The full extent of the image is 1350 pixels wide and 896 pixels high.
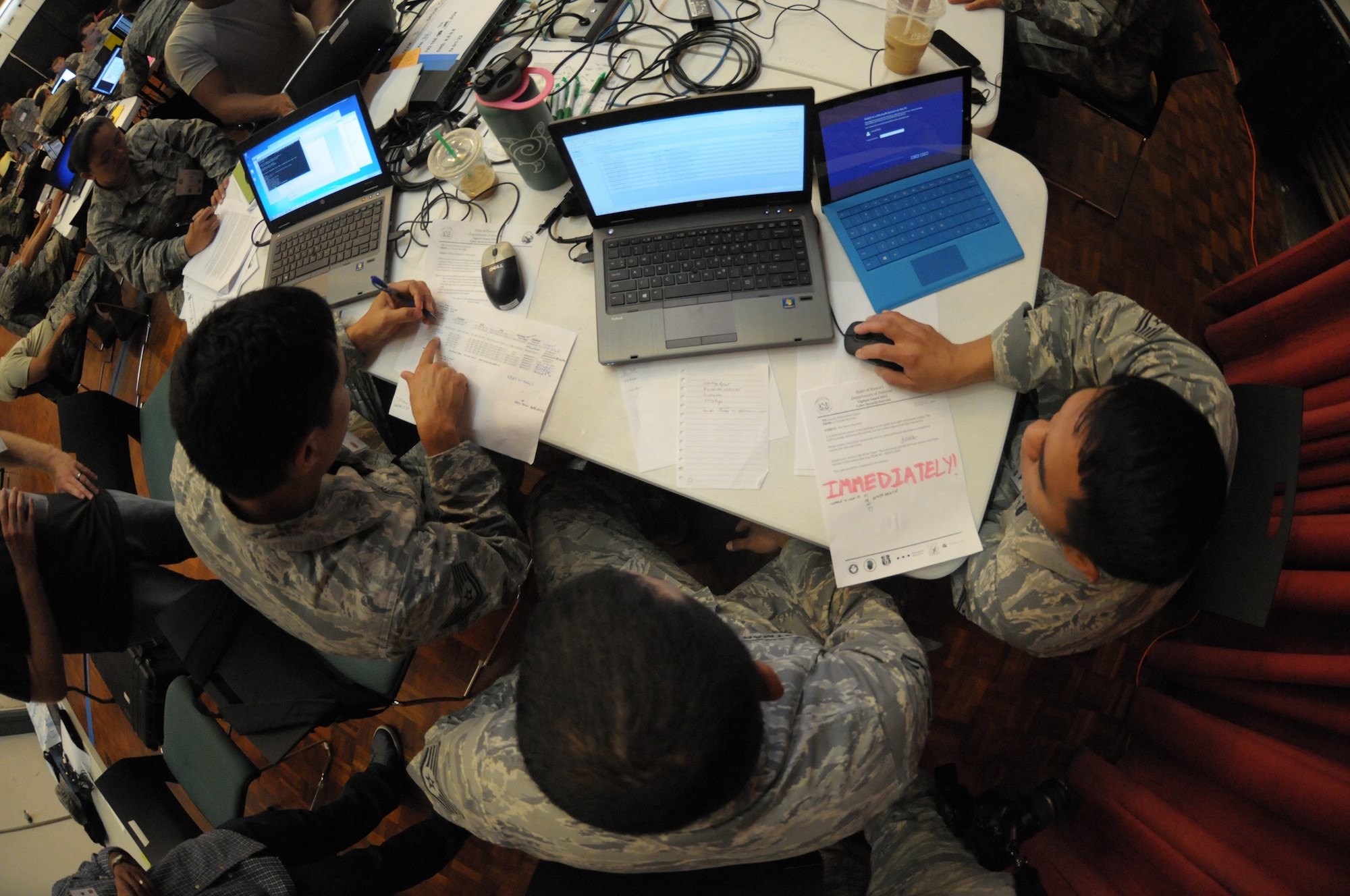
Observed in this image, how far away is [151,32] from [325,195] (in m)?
1.81

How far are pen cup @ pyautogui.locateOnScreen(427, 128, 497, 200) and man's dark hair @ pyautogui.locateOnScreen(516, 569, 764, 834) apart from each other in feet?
3.45

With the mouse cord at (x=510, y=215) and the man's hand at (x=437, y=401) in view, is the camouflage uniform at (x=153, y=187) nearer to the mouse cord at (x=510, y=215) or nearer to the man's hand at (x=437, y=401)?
the mouse cord at (x=510, y=215)

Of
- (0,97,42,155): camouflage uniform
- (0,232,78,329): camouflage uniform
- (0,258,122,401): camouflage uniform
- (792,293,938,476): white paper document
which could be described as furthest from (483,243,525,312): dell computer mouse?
(0,97,42,155): camouflage uniform

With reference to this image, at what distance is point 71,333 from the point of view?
2590 millimetres

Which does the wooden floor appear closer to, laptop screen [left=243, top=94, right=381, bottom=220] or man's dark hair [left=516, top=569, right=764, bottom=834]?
man's dark hair [left=516, top=569, right=764, bottom=834]

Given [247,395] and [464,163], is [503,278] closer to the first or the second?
[464,163]

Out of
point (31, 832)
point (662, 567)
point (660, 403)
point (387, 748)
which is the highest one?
point (660, 403)

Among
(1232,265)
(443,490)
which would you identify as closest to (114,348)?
(443,490)

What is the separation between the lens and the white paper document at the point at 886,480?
102 centimetres

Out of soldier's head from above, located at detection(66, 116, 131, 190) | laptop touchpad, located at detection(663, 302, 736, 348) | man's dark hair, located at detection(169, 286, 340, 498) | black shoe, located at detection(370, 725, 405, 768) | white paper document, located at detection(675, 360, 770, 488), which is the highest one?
soldier's head from above, located at detection(66, 116, 131, 190)

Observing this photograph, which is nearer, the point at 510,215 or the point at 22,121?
the point at 510,215

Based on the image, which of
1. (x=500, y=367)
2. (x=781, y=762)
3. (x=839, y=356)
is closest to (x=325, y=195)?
(x=500, y=367)

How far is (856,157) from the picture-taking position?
3.87 feet

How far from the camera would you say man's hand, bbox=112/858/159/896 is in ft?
3.50
